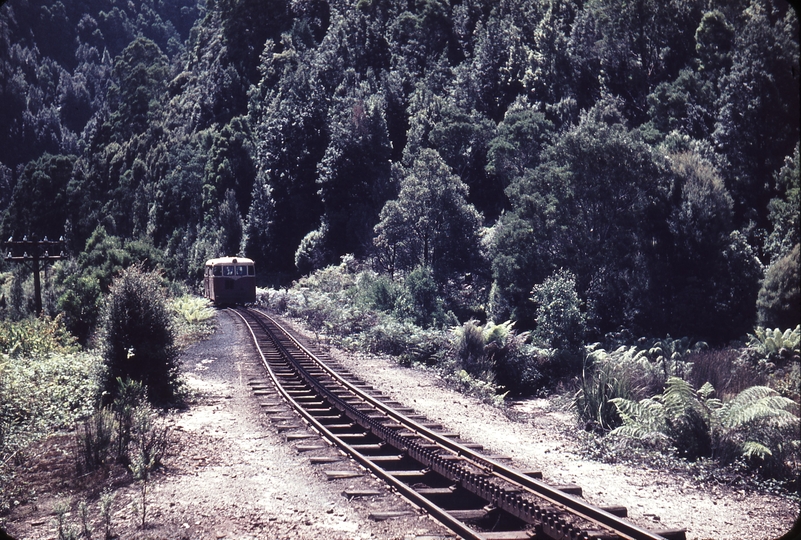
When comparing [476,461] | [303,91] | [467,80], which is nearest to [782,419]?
[476,461]

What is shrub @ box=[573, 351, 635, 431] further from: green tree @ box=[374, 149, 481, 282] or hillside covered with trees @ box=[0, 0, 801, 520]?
green tree @ box=[374, 149, 481, 282]

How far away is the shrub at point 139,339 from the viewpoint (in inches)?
503

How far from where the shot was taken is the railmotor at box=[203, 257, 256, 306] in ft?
128

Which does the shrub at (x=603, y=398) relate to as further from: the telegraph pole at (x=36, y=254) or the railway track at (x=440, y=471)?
the telegraph pole at (x=36, y=254)

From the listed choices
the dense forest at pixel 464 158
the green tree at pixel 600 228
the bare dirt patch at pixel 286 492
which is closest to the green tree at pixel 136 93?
the dense forest at pixel 464 158

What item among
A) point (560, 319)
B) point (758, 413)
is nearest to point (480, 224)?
point (560, 319)

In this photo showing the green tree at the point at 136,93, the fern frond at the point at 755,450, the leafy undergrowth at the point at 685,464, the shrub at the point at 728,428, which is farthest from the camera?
the green tree at the point at 136,93

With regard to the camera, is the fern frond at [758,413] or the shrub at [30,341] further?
the shrub at [30,341]

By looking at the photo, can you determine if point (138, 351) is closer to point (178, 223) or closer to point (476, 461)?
point (476, 461)

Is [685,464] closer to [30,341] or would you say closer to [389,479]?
[389,479]

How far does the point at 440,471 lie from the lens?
8.57m

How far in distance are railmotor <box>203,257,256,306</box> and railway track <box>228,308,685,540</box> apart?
2489 cm

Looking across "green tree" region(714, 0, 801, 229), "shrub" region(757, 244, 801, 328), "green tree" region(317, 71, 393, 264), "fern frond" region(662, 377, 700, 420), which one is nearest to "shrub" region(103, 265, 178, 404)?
"fern frond" region(662, 377, 700, 420)

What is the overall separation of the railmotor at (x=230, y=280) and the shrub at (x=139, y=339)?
85.6ft
